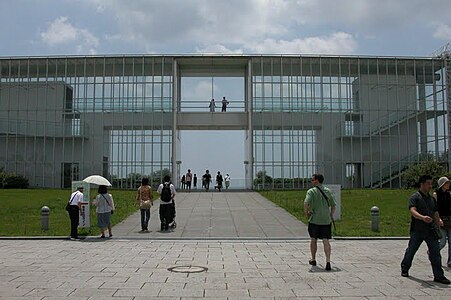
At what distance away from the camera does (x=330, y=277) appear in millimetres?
9172

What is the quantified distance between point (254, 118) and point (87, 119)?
14.5 metres

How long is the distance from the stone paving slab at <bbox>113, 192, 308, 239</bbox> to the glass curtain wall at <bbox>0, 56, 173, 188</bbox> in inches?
756

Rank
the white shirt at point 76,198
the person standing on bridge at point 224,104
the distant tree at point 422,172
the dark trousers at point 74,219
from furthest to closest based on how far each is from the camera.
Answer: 1. the person standing on bridge at point 224,104
2. the distant tree at point 422,172
3. the white shirt at point 76,198
4. the dark trousers at point 74,219

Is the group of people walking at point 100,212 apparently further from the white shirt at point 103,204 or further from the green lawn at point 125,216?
the green lawn at point 125,216

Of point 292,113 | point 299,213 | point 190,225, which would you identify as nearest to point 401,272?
point 190,225

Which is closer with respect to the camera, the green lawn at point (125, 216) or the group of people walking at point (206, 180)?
the green lawn at point (125, 216)

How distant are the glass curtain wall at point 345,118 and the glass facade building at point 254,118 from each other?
0.09 meters

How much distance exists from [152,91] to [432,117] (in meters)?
24.6

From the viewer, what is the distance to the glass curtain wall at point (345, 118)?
44.6m

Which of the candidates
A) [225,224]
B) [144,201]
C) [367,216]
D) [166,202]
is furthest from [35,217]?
[367,216]

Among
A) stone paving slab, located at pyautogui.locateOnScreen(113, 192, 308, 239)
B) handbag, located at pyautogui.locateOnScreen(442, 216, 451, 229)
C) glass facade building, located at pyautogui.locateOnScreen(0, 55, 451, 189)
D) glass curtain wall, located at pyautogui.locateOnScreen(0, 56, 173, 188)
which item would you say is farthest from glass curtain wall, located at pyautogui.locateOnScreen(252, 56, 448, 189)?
handbag, located at pyautogui.locateOnScreen(442, 216, 451, 229)

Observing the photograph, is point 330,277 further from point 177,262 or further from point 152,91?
point 152,91

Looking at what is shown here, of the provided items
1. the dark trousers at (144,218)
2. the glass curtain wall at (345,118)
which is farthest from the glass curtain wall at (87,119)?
the dark trousers at (144,218)

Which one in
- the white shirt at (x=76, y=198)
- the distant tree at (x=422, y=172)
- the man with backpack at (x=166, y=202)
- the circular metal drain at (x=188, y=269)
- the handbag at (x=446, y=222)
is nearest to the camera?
the circular metal drain at (x=188, y=269)
